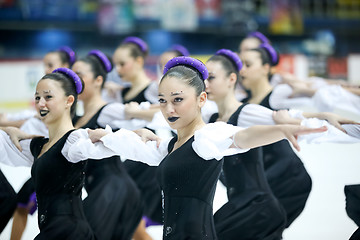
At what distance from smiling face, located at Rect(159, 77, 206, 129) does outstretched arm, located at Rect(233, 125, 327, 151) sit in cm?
33

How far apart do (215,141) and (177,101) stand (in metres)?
0.32

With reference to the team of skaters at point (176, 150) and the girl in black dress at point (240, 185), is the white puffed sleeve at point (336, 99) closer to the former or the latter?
the team of skaters at point (176, 150)

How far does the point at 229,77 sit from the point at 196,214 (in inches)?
53.8

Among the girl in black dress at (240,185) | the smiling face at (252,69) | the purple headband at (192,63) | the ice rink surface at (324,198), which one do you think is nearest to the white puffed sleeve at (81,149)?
the purple headband at (192,63)

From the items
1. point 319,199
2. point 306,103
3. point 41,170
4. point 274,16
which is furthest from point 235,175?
point 274,16

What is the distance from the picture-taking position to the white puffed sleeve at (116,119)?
4176 millimetres

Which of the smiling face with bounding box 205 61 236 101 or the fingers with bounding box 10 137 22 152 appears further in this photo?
the smiling face with bounding box 205 61 236 101

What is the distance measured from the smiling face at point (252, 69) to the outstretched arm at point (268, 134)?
6.70 feet

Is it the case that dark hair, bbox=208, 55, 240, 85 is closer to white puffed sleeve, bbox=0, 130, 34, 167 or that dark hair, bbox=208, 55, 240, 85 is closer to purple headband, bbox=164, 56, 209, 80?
purple headband, bbox=164, 56, 209, 80

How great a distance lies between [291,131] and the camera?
220 cm

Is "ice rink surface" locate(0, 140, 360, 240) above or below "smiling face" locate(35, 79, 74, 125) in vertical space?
below

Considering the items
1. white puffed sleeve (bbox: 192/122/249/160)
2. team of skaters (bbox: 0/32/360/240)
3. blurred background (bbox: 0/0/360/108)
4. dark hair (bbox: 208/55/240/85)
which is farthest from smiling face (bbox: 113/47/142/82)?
blurred background (bbox: 0/0/360/108)

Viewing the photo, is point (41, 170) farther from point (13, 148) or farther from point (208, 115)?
point (208, 115)

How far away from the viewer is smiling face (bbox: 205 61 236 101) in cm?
374
